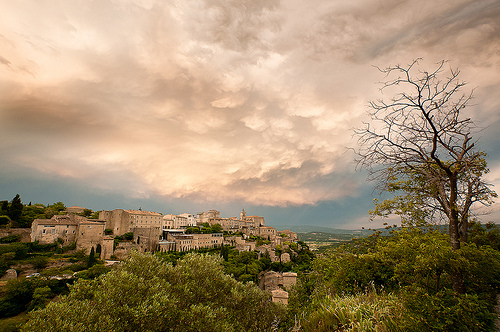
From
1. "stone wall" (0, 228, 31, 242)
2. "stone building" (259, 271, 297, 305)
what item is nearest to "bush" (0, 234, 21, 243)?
"stone wall" (0, 228, 31, 242)

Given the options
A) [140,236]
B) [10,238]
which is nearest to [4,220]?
[10,238]

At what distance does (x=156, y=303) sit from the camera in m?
8.38

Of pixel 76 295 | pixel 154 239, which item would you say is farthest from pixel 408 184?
pixel 154 239

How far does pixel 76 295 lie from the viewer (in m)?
10.2

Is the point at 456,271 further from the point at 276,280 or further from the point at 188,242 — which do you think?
the point at 188,242

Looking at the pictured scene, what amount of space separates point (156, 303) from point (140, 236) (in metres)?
57.1

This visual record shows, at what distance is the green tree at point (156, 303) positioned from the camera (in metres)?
8.34

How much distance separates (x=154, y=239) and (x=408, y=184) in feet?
205

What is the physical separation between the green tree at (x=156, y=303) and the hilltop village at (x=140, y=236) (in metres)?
17.5

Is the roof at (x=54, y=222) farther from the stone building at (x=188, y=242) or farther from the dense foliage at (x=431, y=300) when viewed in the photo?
the dense foliage at (x=431, y=300)

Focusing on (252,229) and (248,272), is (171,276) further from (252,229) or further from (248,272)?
(252,229)

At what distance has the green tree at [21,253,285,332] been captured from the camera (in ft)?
27.4

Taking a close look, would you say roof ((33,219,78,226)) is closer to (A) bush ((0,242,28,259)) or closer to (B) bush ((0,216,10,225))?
(A) bush ((0,242,28,259))

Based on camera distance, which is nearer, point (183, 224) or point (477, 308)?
point (477, 308)
